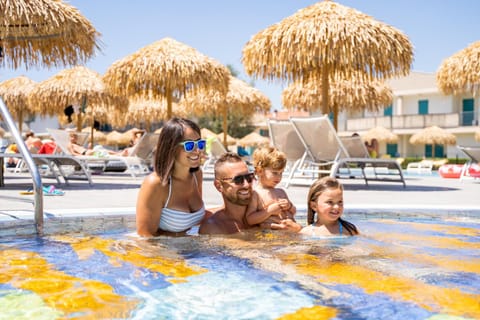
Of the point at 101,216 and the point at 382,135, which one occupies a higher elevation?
the point at 382,135

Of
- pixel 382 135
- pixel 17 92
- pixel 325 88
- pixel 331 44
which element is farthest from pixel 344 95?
pixel 382 135

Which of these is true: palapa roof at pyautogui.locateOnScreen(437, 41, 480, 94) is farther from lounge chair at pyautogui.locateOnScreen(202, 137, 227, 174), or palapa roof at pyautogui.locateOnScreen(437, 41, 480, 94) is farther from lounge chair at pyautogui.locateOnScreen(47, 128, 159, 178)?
lounge chair at pyautogui.locateOnScreen(47, 128, 159, 178)

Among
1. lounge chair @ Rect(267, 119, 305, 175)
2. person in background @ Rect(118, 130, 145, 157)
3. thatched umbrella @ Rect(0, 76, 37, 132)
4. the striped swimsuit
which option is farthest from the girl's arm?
thatched umbrella @ Rect(0, 76, 37, 132)

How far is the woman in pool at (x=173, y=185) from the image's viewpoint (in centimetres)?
329

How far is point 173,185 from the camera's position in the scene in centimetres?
342

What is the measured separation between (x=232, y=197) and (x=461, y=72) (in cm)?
1184

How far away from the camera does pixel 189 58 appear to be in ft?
42.8

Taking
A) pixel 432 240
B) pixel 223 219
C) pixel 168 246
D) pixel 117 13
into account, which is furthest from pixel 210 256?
pixel 117 13

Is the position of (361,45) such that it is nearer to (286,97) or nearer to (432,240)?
(432,240)

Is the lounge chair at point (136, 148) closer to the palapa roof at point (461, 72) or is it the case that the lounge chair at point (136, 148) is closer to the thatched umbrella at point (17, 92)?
the palapa roof at point (461, 72)

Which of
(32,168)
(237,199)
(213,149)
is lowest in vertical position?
(213,149)

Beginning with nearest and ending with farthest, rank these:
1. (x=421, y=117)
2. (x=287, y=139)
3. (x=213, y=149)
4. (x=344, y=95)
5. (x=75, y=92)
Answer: (x=287, y=139) → (x=344, y=95) → (x=75, y=92) → (x=213, y=149) → (x=421, y=117)

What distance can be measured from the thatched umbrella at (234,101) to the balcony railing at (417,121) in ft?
63.7

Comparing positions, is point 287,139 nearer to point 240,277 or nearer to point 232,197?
point 232,197
